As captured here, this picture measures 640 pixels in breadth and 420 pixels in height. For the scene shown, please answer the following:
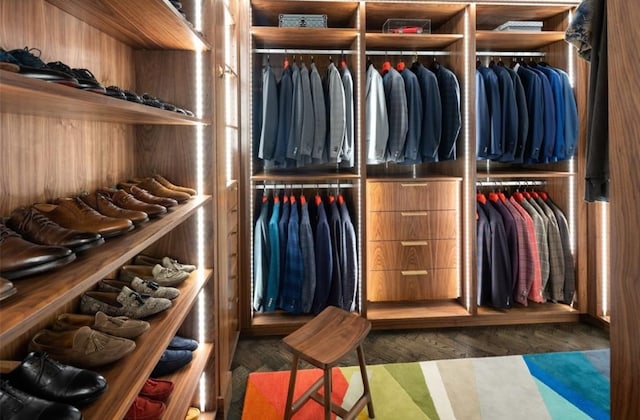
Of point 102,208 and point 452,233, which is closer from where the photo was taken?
point 102,208

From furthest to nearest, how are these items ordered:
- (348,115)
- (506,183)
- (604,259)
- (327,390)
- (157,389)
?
1. (506,183)
2. (604,259)
3. (348,115)
4. (327,390)
5. (157,389)

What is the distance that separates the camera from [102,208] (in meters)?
1.17

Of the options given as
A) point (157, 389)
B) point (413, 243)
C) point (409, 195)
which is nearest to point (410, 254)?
point (413, 243)

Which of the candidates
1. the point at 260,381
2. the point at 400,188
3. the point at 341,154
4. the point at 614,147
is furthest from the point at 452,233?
the point at 614,147

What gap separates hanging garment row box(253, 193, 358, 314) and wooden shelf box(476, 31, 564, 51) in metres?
1.56

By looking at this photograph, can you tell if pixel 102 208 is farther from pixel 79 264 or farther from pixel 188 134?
pixel 188 134

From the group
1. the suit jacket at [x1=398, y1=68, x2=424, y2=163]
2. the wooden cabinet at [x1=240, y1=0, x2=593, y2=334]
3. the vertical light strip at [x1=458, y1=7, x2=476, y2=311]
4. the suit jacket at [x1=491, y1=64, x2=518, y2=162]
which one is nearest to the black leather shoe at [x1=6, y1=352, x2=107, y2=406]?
the wooden cabinet at [x1=240, y1=0, x2=593, y2=334]

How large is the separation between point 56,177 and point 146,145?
0.54 m

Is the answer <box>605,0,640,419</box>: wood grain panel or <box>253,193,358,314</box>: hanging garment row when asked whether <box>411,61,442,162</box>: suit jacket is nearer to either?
<box>253,193,358,314</box>: hanging garment row

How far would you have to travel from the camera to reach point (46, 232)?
87 centimetres

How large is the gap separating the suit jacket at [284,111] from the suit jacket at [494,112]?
4.38ft

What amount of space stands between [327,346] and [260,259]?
1.22 meters

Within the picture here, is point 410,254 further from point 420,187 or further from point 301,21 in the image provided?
point 301,21

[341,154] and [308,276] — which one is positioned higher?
[341,154]
